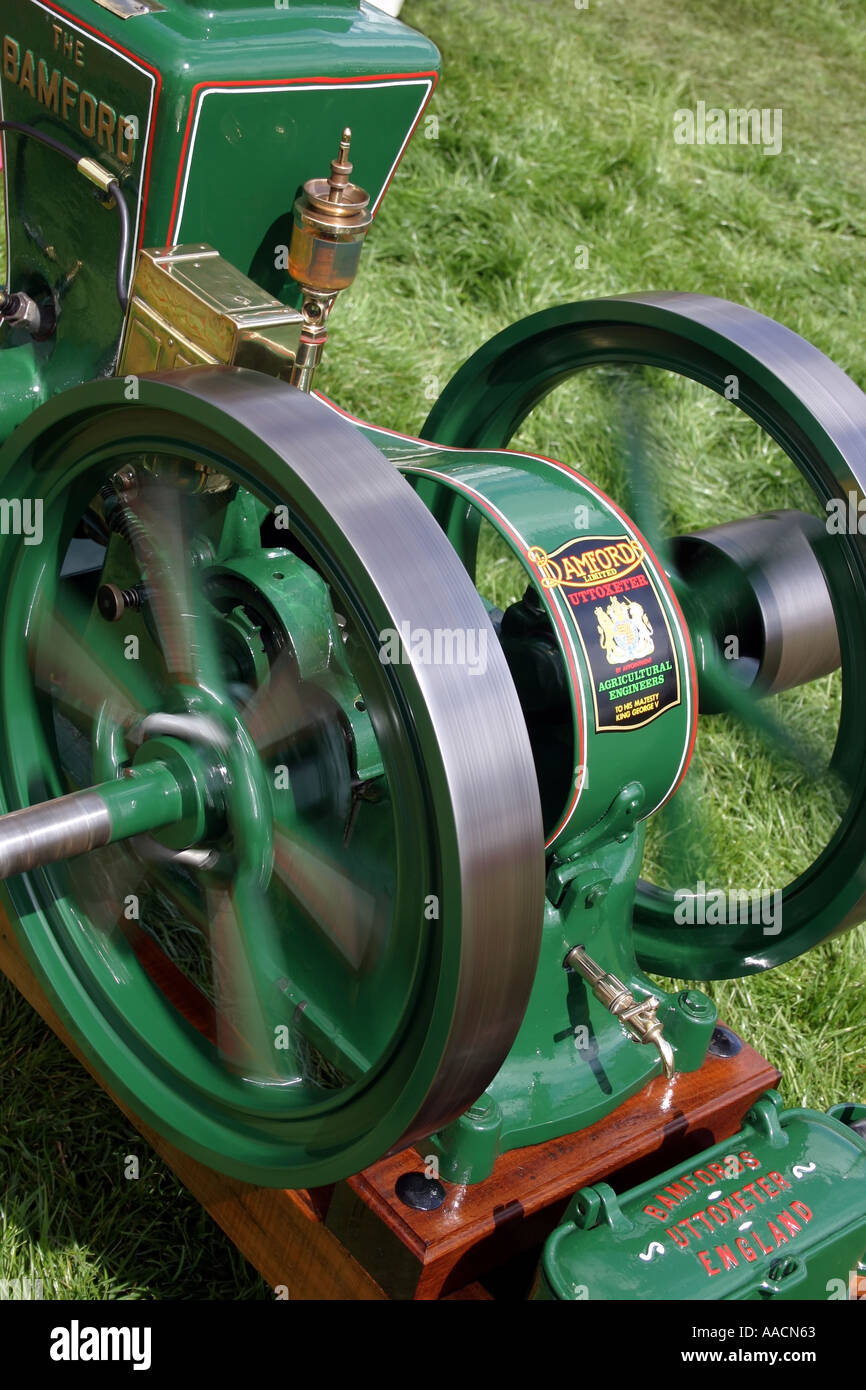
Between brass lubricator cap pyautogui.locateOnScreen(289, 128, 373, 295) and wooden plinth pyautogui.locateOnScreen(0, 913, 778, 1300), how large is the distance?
94 centimetres

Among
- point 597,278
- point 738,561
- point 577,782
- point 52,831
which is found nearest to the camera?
point 52,831

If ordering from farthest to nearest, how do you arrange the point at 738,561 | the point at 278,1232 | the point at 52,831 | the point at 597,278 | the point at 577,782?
the point at 597,278, the point at 738,561, the point at 278,1232, the point at 577,782, the point at 52,831

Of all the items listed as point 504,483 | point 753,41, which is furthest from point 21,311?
point 753,41

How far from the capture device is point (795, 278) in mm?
3797

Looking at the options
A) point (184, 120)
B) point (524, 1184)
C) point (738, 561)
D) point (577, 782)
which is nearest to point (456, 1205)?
point (524, 1184)

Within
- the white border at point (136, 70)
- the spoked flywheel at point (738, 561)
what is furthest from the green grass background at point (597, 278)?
the white border at point (136, 70)

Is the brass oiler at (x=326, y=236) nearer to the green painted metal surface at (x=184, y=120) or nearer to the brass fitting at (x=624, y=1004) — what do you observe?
the green painted metal surface at (x=184, y=120)

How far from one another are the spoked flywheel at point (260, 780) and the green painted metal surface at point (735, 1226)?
268 mm

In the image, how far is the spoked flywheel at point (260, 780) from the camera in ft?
3.92

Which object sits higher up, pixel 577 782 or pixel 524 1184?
pixel 577 782

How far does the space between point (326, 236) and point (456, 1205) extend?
1031 millimetres

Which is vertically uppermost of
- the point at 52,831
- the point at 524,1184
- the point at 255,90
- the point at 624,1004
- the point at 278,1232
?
the point at 255,90

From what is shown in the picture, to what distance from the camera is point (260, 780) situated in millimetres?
1461

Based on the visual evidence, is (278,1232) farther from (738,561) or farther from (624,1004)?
(738,561)
